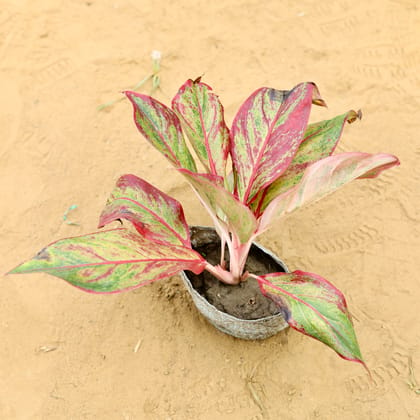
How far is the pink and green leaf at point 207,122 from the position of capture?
4.39 ft

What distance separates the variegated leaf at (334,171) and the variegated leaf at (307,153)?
251 mm

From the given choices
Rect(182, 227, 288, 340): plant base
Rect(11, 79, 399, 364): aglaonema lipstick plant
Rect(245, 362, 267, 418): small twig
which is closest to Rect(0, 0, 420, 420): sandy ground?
Rect(245, 362, 267, 418): small twig

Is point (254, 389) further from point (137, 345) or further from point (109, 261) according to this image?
point (109, 261)

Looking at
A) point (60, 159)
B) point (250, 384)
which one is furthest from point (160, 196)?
point (60, 159)

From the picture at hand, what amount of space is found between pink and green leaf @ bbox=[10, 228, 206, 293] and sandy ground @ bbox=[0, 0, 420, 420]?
413mm

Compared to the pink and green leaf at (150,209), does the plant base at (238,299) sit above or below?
below

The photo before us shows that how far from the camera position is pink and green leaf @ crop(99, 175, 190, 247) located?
4.26ft

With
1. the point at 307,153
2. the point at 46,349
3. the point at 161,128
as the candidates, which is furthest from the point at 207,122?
the point at 46,349

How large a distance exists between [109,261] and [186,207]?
2.43ft

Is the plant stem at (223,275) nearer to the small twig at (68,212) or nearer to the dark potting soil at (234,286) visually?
the dark potting soil at (234,286)

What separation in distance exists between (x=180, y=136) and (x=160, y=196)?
169mm

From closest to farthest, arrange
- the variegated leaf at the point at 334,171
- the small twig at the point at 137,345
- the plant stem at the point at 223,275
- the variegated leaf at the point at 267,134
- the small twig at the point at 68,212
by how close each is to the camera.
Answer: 1. the variegated leaf at the point at 334,171
2. the variegated leaf at the point at 267,134
3. the plant stem at the point at 223,275
4. the small twig at the point at 137,345
5. the small twig at the point at 68,212

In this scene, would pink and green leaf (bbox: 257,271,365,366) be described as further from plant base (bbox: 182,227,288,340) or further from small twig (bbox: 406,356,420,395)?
small twig (bbox: 406,356,420,395)

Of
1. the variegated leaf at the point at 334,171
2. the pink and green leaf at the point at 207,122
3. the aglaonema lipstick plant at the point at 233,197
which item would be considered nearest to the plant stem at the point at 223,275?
the aglaonema lipstick plant at the point at 233,197
